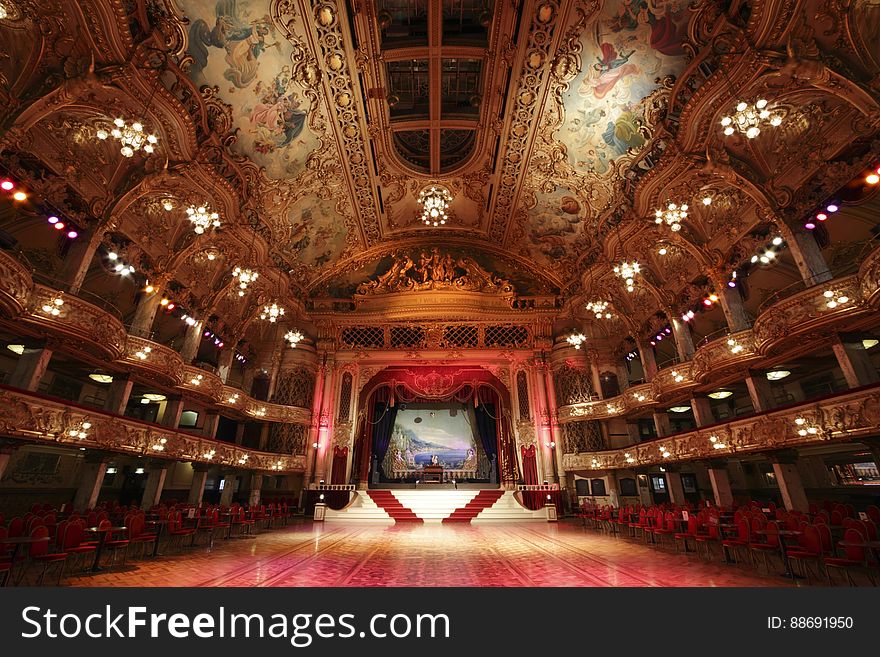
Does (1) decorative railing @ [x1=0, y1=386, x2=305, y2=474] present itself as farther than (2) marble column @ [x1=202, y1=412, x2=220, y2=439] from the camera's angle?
No

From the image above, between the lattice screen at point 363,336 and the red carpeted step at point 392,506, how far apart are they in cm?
751

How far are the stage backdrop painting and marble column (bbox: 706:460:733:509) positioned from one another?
41.6 ft

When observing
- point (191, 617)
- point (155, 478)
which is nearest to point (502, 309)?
point (155, 478)

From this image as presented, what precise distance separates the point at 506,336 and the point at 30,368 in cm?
1822

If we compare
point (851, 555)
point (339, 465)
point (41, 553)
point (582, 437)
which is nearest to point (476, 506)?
point (582, 437)

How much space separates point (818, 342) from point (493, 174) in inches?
480

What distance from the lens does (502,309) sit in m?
21.3

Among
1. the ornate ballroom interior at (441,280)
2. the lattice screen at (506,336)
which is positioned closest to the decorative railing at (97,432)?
the ornate ballroom interior at (441,280)

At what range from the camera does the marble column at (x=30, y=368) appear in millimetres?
9227

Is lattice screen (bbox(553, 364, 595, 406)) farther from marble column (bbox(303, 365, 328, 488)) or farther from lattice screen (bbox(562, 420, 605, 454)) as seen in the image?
marble column (bbox(303, 365, 328, 488))

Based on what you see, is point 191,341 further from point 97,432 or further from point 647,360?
point 647,360

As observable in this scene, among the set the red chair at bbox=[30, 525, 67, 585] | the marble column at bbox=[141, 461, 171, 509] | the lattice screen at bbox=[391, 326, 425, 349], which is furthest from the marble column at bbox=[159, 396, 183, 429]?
the lattice screen at bbox=[391, 326, 425, 349]

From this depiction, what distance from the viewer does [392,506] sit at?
17.5m

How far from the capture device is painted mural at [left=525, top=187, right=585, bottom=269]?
55.4 feet
